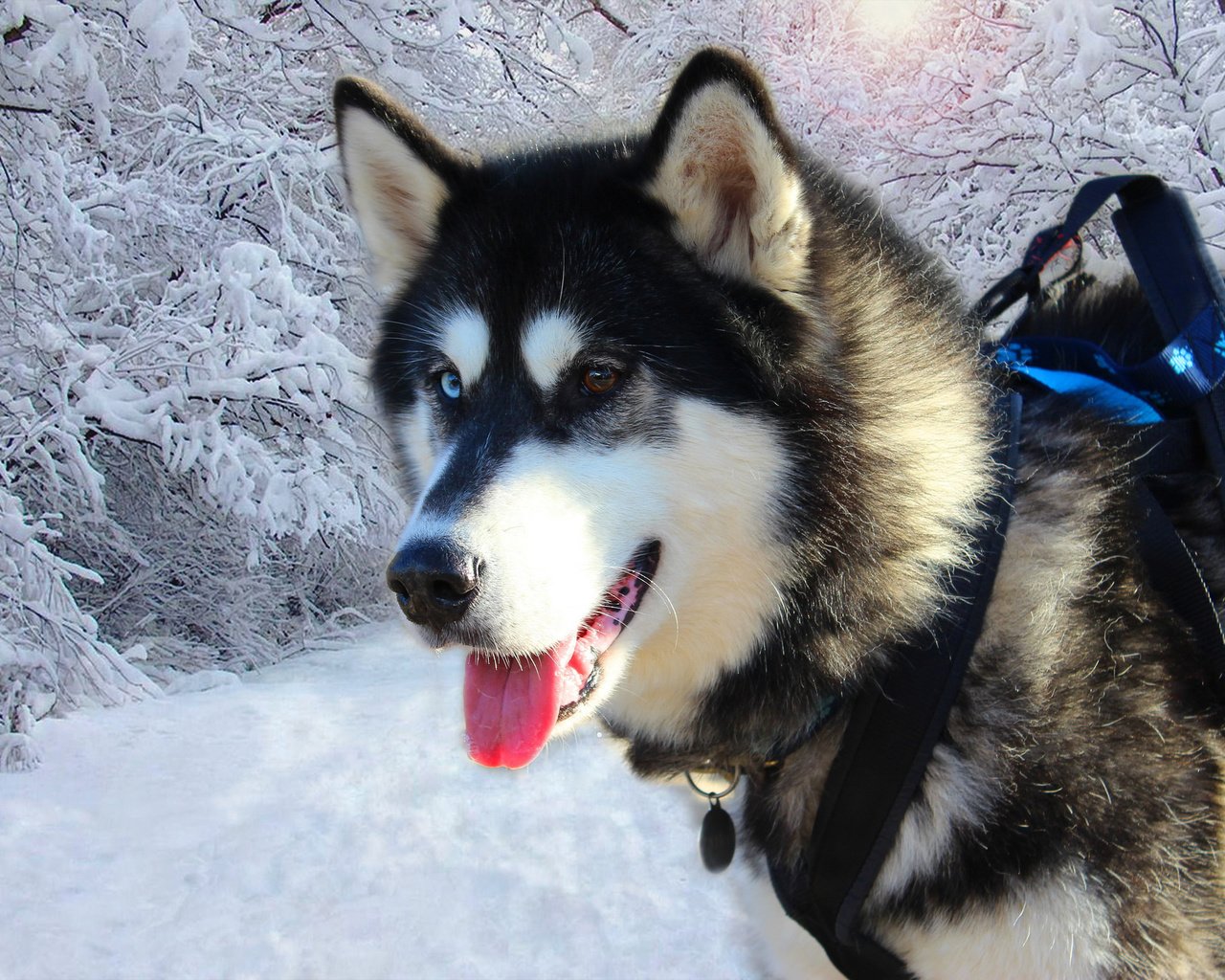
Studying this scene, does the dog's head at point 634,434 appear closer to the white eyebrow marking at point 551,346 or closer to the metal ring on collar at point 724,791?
the white eyebrow marking at point 551,346

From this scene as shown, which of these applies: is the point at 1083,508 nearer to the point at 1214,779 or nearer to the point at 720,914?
the point at 1214,779

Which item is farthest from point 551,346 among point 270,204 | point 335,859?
point 270,204

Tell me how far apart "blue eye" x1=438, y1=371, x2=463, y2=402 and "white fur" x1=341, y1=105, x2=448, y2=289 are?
1.15 feet

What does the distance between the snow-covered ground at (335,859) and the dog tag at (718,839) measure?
117 mm

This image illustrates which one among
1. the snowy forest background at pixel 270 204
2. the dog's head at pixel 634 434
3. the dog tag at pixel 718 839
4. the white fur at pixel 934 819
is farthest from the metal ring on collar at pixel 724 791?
the snowy forest background at pixel 270 204

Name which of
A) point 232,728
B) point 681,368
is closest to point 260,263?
point 232,728

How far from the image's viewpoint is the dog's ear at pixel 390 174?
1.74 m

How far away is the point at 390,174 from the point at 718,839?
4.48 feet

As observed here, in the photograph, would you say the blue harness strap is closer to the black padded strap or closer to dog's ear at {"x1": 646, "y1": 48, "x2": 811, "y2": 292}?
the black padded strap

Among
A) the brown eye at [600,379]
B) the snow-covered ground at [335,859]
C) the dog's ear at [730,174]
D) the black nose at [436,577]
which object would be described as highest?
the dog's ear at [730,174]

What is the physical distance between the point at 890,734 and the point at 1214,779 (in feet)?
1.58

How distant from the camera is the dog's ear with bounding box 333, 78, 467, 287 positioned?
5.70 feet

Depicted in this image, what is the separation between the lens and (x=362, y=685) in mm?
4234

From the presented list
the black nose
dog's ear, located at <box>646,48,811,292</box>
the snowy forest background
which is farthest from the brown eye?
the snowy forest background
